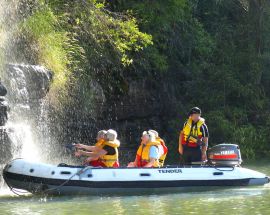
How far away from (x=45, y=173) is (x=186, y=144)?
300 centimetres

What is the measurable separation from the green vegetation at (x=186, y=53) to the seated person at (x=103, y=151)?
480 centimetres

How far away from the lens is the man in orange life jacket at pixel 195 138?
654 inches

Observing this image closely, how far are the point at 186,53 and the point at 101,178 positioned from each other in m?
11.9

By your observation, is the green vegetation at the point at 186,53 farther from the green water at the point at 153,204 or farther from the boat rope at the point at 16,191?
the green water at the point at 153,204

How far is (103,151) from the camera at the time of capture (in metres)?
15.7

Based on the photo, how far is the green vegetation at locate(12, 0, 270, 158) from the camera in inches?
852

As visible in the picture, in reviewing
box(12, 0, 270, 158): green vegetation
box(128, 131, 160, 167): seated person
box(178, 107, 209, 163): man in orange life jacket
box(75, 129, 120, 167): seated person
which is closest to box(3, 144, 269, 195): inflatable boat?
box(128, 131, 160, 167): seated person

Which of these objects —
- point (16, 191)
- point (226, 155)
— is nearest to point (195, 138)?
point (226, 155)

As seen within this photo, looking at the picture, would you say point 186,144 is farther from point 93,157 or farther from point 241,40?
point 241,40

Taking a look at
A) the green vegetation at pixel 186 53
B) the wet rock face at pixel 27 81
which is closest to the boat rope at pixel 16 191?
the wet rock face at pixel 27 81

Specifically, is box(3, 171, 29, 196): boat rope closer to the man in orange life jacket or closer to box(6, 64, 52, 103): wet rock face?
box(6, 64, 52, 103): wet rock face

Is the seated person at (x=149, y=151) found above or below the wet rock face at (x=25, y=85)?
below

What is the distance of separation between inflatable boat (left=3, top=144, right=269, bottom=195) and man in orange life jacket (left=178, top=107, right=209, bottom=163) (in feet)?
1.87

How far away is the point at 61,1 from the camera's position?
21.6 m
